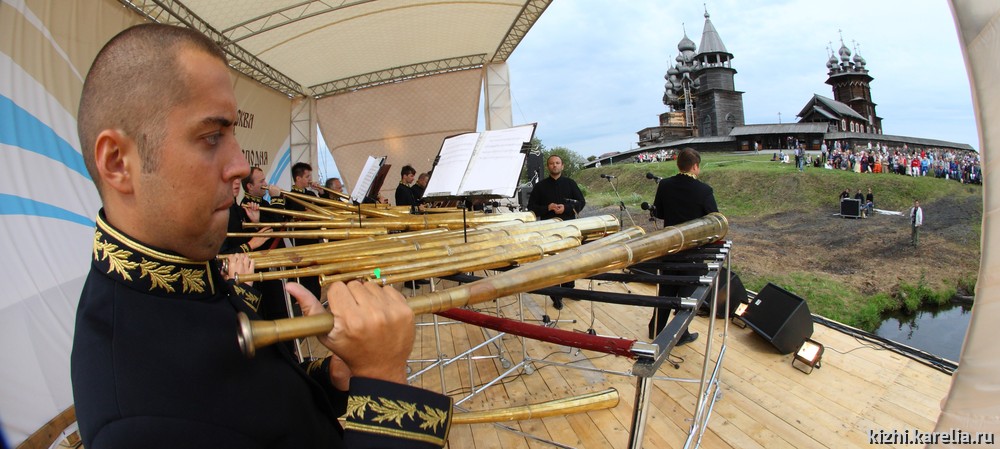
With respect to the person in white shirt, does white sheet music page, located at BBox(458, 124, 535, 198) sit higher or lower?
higher

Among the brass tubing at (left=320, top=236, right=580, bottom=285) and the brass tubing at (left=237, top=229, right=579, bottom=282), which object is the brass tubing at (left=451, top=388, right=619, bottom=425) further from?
the brass tubing at (left=237, top=229, right=579, bottom=282)

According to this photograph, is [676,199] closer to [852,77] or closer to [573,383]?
[573,383]

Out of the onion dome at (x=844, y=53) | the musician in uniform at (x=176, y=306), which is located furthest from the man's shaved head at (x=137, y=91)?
the onion dome at (x=844, y=53)

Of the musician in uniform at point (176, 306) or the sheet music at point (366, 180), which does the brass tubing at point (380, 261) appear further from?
the sheet music at point (366, 180)

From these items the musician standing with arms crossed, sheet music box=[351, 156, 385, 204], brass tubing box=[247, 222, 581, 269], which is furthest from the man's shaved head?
the musician standing with arms crossed

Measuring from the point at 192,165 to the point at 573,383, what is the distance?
3.56m

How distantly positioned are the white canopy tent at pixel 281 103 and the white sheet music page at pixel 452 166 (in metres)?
2.19

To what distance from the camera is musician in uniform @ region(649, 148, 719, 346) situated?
4.36 metres

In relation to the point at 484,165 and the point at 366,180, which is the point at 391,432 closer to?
the point at 484,165

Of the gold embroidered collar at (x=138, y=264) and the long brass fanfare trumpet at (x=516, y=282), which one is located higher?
the gold embroidered collar at (x=138, y=264)

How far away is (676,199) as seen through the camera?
4.54 metres

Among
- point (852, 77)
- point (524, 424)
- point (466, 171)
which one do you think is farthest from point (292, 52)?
point (852, 77)

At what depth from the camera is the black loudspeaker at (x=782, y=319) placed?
4.01 m

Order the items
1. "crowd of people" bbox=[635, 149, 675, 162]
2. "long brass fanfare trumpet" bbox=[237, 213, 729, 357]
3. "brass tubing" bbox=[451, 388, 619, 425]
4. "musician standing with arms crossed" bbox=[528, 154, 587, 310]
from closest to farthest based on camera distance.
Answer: "long brass fanfare trumpet" bbox=[237, 213, 729, 357] < "brass tubing" bbox=[451, 388, 619, 425] < "musician standing with arms crossed" bbox=[528, 154, 587, 310] < "crowd of people" bbox=[635, 149, 675, 162]
